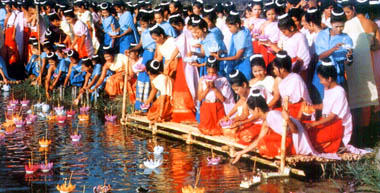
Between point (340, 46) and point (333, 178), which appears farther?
point (340, 46)

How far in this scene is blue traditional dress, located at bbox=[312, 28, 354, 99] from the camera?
10438mm

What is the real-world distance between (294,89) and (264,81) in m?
0.68

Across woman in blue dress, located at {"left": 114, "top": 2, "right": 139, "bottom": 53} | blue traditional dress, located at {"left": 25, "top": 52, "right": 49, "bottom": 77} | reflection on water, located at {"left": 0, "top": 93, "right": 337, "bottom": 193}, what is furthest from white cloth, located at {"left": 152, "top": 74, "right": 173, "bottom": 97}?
blue traditional dress, located at {"left": 25, "top": 52, "right": 49, "bottom": 77}

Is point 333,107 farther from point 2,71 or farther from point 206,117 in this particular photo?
point 2,71

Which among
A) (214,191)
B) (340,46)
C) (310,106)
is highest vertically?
(340,46)

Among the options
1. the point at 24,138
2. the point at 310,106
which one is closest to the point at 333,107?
the point at 310,106

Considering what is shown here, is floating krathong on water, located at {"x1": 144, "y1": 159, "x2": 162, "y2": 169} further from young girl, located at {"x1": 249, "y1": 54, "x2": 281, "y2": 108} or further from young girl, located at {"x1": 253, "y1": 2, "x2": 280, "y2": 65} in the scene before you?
young girl, located at {"x1": 253, "y1": 2, "x2": 280, "y2": 65}

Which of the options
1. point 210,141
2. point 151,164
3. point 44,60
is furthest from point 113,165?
point 44,60

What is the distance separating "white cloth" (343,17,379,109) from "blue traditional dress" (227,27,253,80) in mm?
1339

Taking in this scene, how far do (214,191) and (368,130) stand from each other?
11.2ft

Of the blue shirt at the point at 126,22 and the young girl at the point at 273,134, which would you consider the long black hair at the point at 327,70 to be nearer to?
the young girl at the point at 273,134

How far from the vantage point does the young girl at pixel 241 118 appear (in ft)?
32.0

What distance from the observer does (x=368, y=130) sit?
10.9 meters

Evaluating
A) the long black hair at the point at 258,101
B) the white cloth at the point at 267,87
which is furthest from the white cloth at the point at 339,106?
the white cloth at the point at 267,87
